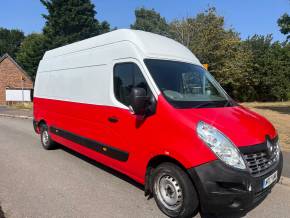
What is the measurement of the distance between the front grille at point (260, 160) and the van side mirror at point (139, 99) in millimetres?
1528

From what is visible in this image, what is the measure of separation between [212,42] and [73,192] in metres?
21.2

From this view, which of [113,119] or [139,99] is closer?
[139,99]

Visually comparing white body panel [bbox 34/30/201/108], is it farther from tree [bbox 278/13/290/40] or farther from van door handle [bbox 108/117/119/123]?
tree [bbox 278/13/290/40]

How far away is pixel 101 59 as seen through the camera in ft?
20.0

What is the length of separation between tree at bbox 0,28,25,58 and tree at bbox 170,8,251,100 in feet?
207

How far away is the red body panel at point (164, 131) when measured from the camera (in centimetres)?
417

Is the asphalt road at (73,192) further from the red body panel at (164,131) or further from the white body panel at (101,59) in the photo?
the white body panel at (101,59)

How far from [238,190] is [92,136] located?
3160 millimetres

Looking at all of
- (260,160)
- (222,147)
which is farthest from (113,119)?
(260,160)

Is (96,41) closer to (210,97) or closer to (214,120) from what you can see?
(210,97)

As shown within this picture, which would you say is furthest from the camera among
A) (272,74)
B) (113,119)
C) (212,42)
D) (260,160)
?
(272,74)

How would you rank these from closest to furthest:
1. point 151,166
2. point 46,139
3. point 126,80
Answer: point 151,166, point 126,80, point 46,139

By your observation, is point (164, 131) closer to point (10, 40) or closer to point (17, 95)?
point (17, 95)

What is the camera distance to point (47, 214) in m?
4.58
